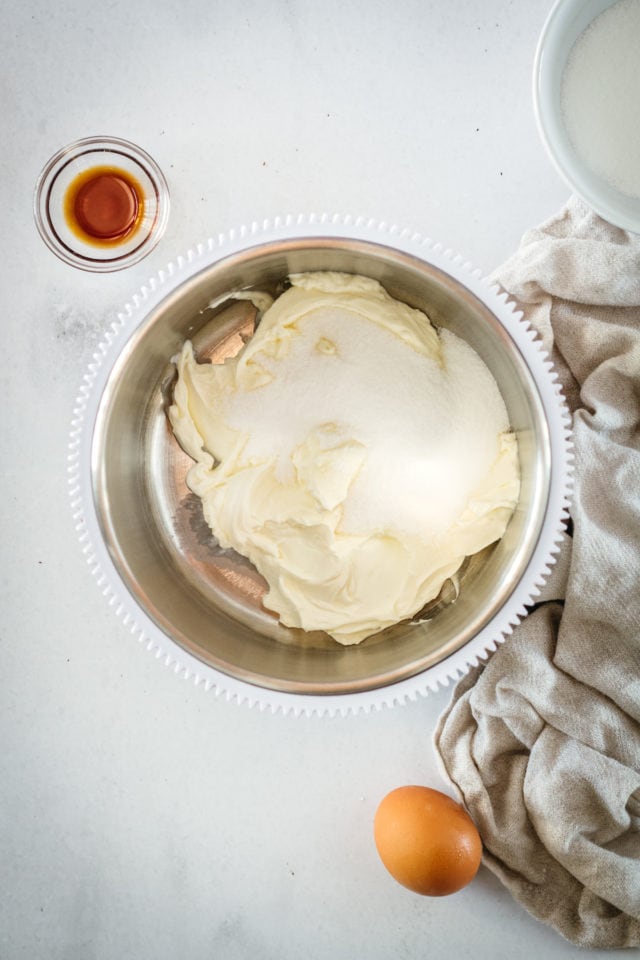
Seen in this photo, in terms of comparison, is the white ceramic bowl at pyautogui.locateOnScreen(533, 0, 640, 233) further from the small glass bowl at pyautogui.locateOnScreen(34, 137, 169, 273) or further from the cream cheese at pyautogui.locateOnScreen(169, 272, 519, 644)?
the small glass bowl at pyautogui.locateOnScreen(34, 137, 169, 273)

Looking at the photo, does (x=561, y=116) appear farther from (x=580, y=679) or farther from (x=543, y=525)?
(x=580, y=679)

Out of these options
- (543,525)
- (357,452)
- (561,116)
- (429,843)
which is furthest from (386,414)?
(429,843)

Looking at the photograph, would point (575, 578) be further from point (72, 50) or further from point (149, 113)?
point (72, 50)

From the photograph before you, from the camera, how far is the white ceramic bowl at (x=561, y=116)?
894 millimetres

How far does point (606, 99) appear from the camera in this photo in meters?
0.91

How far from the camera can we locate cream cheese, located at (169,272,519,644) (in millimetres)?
925

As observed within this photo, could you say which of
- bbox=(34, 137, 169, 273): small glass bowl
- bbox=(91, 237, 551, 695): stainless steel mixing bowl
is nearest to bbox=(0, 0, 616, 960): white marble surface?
bbox=(34, 137, 169, 273): small glass bowl

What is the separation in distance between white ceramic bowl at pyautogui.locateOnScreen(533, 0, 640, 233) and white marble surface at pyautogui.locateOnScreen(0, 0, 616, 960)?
158 mm

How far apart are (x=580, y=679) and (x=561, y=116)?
2.19 feet

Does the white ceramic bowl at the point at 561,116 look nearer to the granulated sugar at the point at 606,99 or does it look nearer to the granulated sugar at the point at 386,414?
the granulated sugar at the point at 606,99

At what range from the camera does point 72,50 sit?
108cm

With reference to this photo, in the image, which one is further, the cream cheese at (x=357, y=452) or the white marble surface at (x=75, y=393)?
the white marble surface at (x=75, y=393)

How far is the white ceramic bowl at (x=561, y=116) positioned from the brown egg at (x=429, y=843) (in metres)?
0.71

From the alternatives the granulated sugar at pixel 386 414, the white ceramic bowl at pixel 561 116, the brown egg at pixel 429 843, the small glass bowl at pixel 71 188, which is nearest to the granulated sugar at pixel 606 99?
the white ceramic bowl at pixel 561 116
